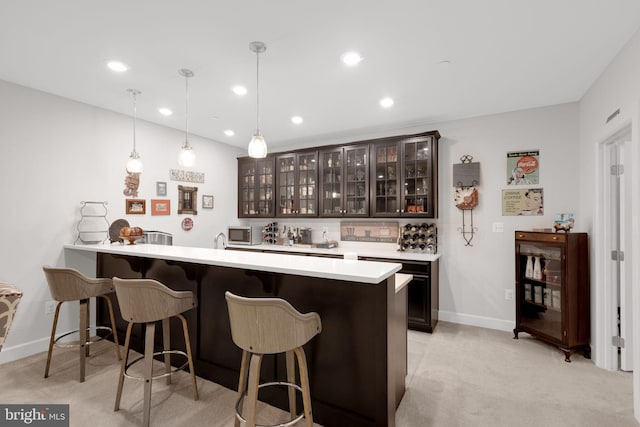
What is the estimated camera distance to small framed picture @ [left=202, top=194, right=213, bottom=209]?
4.86 meters

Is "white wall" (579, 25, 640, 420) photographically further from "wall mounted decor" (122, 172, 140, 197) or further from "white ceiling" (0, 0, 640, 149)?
"wall mounted decor" (122, 172, 140, 197)

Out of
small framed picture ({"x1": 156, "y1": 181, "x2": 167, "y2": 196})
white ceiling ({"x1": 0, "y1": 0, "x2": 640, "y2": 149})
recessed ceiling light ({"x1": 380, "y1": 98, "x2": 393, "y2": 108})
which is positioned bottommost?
small framed picture ({"x1": 156, "y1": 181, "x2": 167, "y2": 196})

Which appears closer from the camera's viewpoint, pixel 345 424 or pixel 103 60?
pixel 345 424

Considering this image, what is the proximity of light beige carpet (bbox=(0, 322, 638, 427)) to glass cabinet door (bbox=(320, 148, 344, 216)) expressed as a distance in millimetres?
2243

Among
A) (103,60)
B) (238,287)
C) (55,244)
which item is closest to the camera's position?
(238,287)

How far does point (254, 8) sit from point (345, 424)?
2.67 m

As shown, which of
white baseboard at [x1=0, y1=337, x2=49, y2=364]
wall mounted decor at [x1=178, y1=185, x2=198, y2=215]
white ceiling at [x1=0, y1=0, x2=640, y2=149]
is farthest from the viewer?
wall mounted decor at [x1=178, y1=185, x2=198, y2=215]

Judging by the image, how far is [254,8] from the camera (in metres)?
1.91

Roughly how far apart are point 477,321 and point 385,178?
2174 mm

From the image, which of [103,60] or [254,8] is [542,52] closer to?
[254,8]

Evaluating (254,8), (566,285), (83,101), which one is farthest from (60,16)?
(566,285)

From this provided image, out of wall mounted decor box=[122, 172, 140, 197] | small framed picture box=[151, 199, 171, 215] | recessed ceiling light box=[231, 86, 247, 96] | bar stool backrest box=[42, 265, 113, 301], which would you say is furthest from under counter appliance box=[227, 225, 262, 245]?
bar stool backrest box=[42, 265, 113, 301]

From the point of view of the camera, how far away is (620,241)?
8.95 ft

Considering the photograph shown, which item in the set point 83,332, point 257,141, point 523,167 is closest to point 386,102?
point 257,141
